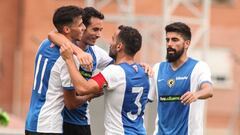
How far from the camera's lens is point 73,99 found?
26.1 ft

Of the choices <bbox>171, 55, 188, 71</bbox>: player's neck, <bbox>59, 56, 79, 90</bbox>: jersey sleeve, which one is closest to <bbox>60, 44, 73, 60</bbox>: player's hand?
<bbox>59, 56, 79, 90</bbox>: jersey sleeve

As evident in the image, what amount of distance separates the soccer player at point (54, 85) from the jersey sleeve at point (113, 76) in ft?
0.64

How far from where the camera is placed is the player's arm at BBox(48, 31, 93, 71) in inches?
306

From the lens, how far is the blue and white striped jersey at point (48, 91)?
7.91m

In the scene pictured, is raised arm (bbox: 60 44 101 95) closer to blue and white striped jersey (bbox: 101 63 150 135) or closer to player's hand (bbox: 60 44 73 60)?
player's hand (bbox: 60 44 73 60)

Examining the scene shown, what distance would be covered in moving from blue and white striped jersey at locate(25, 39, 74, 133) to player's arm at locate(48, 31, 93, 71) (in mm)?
89

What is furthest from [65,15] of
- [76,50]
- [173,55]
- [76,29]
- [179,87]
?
[179,87]

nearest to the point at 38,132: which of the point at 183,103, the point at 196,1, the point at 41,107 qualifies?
the point at 41,107

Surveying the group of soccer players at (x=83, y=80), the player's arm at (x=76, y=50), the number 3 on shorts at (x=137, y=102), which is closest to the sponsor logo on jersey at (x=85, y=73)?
the group of soccer players at (x=83, y=80)

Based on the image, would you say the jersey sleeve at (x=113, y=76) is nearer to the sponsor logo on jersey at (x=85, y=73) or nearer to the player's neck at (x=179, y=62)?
the sponsor logo on jersey at (x=85, y=73)

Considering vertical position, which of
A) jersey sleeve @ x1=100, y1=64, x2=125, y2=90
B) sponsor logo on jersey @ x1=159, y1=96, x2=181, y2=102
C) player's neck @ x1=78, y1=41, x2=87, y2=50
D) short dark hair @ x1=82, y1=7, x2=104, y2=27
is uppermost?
short dark hair @ x1=82, y1=7, x2=104, y2=27

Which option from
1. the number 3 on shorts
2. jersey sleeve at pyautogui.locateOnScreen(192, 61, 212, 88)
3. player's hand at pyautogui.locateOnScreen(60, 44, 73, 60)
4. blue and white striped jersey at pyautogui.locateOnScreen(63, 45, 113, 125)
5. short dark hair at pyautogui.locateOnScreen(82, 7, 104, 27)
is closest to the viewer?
player's hand at pyautogui.locateOnScreen(60, 44, 73, 60)

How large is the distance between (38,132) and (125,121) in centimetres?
78

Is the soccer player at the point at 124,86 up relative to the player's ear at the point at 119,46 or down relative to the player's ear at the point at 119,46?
down
